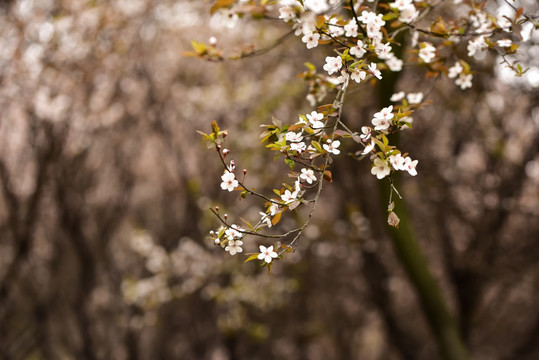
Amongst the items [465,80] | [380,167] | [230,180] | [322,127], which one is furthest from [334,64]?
[465,80]

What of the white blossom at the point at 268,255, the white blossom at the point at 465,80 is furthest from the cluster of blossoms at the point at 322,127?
the white blossom at the point at 465,80

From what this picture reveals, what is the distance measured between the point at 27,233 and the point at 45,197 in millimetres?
1089

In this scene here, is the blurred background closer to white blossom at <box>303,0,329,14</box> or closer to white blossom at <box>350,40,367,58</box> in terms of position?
white blossom at <box>350,40,367,58</box>

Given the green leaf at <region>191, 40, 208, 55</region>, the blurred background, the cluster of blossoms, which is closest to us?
the cluster of blossoms

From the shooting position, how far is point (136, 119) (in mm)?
8453

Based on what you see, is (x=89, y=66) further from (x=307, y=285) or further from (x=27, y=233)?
(x=307, y=285)

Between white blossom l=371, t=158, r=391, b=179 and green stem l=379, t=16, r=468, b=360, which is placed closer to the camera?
white blossom l=371, t=158, r=391, b=179

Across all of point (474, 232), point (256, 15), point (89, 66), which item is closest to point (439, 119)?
point (474, 232)

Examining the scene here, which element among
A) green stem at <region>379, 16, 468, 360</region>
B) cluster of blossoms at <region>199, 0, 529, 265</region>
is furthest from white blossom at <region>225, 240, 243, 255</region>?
green stem at <region>379, 16, 468, 360</region>

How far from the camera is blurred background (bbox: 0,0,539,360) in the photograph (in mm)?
6379

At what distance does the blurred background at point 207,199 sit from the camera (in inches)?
251

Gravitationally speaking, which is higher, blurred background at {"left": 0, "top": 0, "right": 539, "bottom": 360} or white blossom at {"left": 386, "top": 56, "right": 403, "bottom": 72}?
white blossom at {"left": 386, "top": 56, "right": 403, "bottom": 72}

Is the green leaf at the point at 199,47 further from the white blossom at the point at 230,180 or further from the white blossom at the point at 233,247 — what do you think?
the white blossom at the point at 233,247

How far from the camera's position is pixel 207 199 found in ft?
21.9
